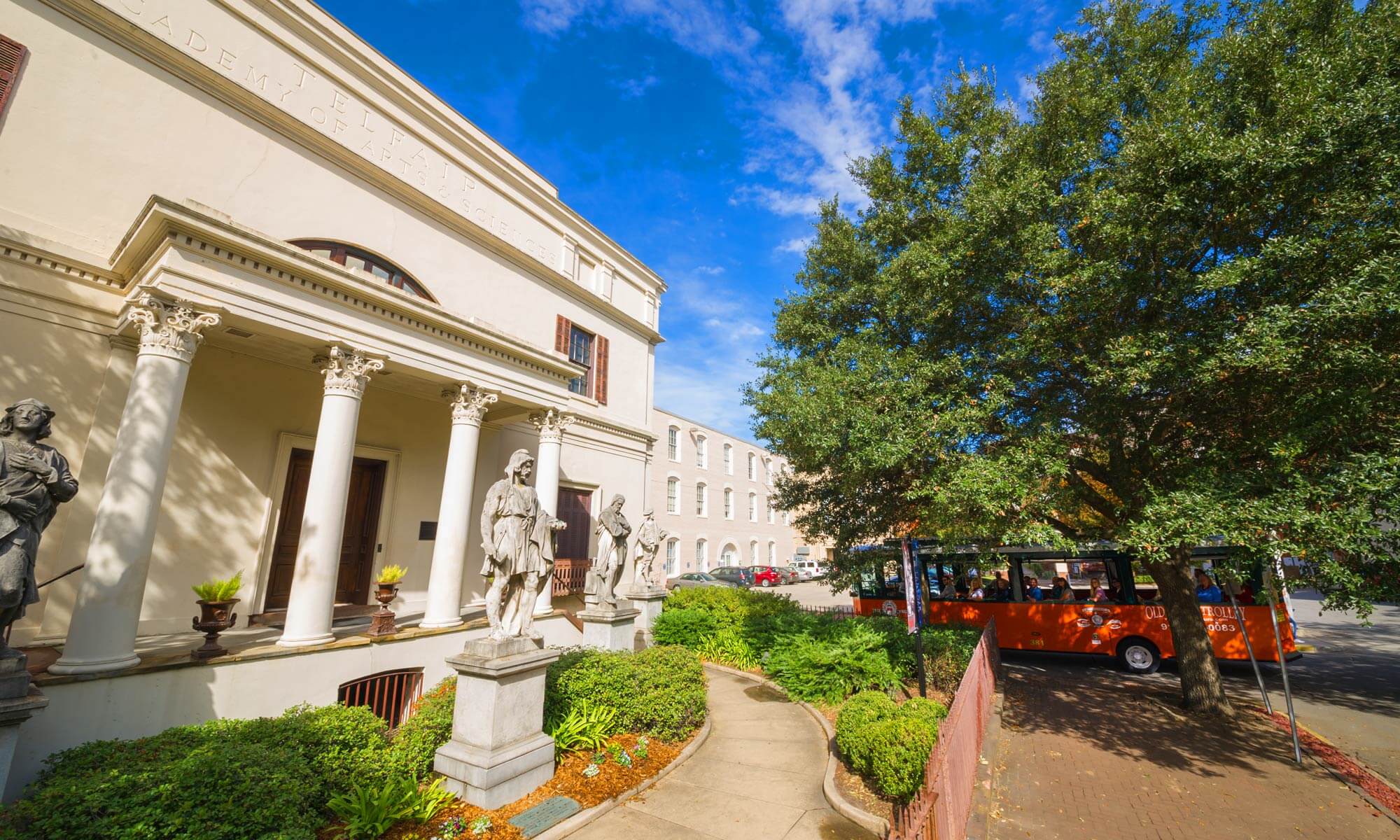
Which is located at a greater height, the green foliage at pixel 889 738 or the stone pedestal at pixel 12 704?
the stone pedestal at pixel 12 704

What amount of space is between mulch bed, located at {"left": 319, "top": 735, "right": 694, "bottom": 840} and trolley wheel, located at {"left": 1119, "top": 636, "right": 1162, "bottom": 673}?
37.5ft

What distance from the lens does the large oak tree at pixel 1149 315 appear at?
5.85 m

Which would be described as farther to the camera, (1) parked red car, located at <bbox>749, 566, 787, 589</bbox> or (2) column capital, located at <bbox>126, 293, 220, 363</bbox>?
(1) parked red car, located at <bbox>749, 566, 787, 589</bbox>

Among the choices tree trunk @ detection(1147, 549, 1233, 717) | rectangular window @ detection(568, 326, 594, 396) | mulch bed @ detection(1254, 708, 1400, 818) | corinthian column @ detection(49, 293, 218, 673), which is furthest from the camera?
rectangular window @ detection(568, 326, 594, 396)

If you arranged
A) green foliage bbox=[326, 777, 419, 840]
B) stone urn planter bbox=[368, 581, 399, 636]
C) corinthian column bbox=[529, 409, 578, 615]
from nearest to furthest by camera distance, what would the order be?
green foliage bbox=[326, 777, 419, 840]
stone urn planter bbox=[368, 581, 399, 636]
corinthian column bbox=[529, 409, 578, 615]

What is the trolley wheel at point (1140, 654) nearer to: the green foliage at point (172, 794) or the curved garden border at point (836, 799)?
the curved garden border at point (836, 799)

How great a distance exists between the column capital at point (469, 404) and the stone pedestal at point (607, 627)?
4.53 meters

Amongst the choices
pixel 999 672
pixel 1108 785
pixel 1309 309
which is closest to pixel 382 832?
pixel 1108 785

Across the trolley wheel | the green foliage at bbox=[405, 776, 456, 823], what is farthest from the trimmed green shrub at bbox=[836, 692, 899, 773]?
the trolley wheel

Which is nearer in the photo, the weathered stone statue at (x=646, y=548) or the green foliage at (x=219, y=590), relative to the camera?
the green foliage at (x=219, y=590)

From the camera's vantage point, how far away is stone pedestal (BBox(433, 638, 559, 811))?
585 cm

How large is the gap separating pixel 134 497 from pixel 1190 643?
16011mm

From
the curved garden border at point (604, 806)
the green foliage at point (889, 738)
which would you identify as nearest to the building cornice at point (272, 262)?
the curved garden border at point (604, 806)

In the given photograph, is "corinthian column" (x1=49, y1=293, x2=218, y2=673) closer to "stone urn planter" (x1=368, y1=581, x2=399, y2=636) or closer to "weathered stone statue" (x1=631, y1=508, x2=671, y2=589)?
"stone urn planter" (x1=368, y1=581, x2=399, y2=636)
